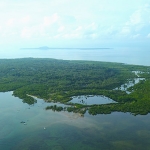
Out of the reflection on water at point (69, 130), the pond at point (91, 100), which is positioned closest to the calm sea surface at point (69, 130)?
the reflection on water at point (69, 130)

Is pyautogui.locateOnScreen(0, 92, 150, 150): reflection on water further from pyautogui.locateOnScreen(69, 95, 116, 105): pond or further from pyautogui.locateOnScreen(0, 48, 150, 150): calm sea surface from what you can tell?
pyautogui.locateOnScreen(69, 95, 116, 105): pond

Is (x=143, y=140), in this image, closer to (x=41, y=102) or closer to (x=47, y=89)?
(x=41, y=102)

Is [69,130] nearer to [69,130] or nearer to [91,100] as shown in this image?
[69,130]

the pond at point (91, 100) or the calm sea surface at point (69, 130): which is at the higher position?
the pond at point (91, 100)

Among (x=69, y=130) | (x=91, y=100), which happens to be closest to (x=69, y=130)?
(x=69, y=130)

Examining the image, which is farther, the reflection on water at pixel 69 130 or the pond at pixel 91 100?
the pond at pixel 91 100

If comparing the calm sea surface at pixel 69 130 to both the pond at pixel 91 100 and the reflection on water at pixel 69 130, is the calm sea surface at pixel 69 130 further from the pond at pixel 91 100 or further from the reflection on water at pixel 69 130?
the pond at pixel 91 100

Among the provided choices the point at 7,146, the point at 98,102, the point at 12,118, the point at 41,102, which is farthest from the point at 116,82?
the point at 7,146
